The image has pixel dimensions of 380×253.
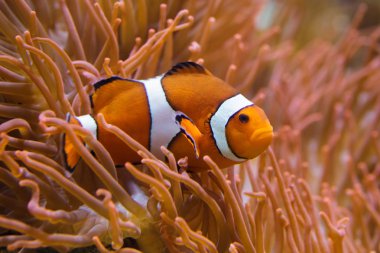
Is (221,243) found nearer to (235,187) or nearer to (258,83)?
(235,187)

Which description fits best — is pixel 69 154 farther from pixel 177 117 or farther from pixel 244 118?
pixel 244 118

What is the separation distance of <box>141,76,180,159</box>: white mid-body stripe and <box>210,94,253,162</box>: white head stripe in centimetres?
8

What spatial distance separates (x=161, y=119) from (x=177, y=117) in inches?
1.9

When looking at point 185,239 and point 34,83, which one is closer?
point 185,239

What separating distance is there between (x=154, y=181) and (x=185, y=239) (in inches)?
5.4

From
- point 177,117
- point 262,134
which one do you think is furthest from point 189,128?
point 262,134

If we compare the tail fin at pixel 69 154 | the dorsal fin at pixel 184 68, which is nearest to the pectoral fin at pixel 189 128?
the dorsal fin at pixel 184 68

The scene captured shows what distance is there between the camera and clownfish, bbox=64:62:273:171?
2.97 feet

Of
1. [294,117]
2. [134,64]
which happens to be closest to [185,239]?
[134,64]

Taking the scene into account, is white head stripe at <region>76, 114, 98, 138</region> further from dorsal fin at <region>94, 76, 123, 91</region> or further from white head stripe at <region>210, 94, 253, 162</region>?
white head stripe at <region>210, 94, 253, 162</region>

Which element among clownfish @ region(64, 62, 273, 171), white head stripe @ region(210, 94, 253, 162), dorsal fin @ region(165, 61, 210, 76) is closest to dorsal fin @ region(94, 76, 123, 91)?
clownfish @ region(64, 62, 273, 171)

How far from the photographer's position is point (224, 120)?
92 cm

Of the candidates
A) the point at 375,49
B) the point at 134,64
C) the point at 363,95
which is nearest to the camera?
the point at 134,64

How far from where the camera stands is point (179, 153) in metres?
0.97
